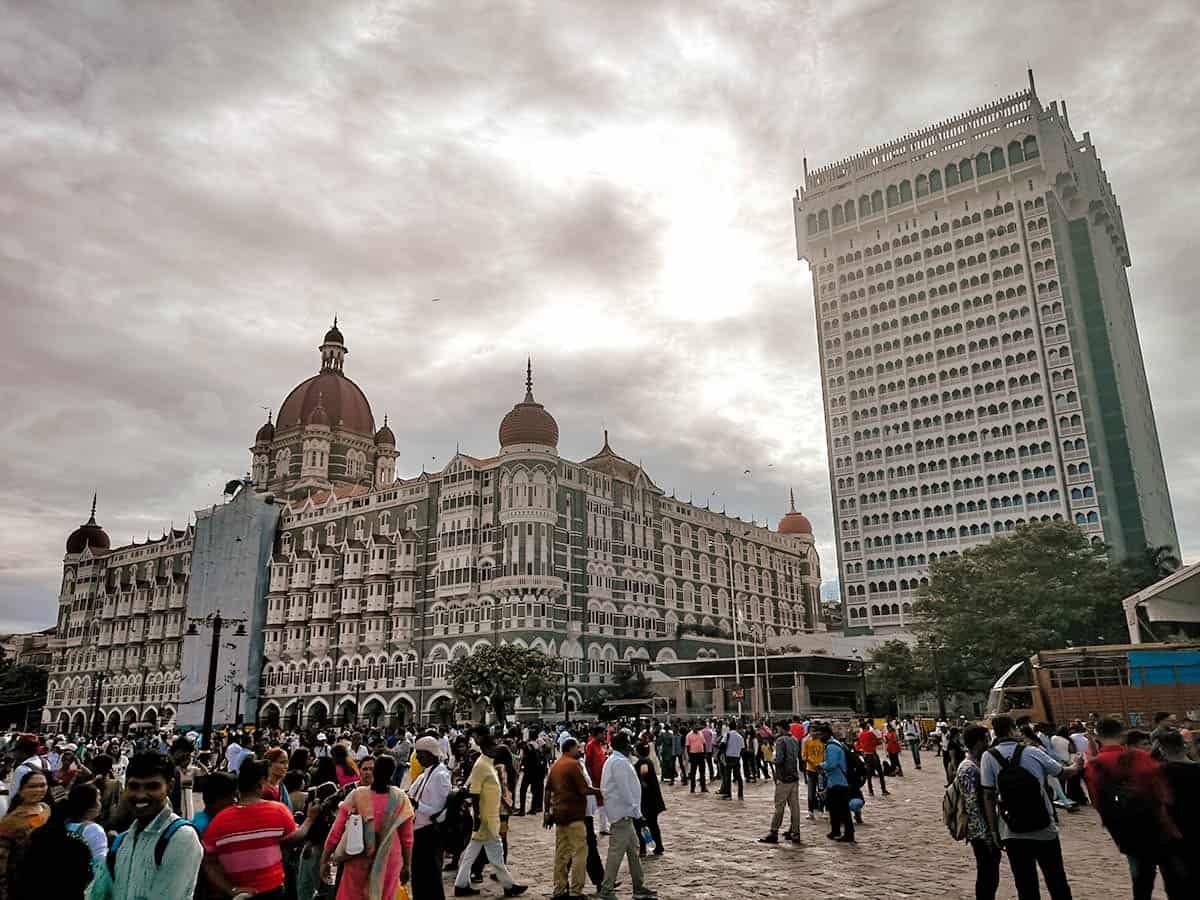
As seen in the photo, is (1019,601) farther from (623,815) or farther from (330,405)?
(330,405)

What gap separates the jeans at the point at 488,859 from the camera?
1053 centimetres

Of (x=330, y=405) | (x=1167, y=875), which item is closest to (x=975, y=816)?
(x=1167, y=875)

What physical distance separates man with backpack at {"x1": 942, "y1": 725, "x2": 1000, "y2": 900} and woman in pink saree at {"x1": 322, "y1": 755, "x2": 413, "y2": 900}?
5151 mm

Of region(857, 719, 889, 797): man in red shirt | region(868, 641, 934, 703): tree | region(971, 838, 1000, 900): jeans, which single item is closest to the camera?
region(971, 838, 1000, 900): jeans

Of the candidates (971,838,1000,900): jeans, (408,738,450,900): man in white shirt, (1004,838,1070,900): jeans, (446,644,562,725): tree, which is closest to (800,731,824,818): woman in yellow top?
(971,838,1000,900): jeans

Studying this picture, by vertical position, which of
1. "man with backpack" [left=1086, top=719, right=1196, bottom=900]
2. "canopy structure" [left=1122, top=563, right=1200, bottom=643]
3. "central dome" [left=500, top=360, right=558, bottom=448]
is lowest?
"man with backpack" [left=1086, top=719, right=1196, bottom=900]

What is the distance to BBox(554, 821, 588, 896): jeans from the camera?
9711mm

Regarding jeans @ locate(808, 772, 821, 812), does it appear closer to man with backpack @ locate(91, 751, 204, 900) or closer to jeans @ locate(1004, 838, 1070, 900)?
A: jeans @ locate(1004, 838, 1070, 900)

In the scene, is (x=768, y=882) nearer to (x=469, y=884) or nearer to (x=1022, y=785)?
(x=469, y=884)

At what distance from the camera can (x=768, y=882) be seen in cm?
1082

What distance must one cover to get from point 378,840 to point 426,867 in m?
2.18

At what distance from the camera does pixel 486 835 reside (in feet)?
34.5

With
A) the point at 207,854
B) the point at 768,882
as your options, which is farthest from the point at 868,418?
the point at 207,854

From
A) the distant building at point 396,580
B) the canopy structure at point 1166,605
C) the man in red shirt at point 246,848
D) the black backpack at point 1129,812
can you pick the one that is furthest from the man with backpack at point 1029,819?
the distant building at point 396,580
